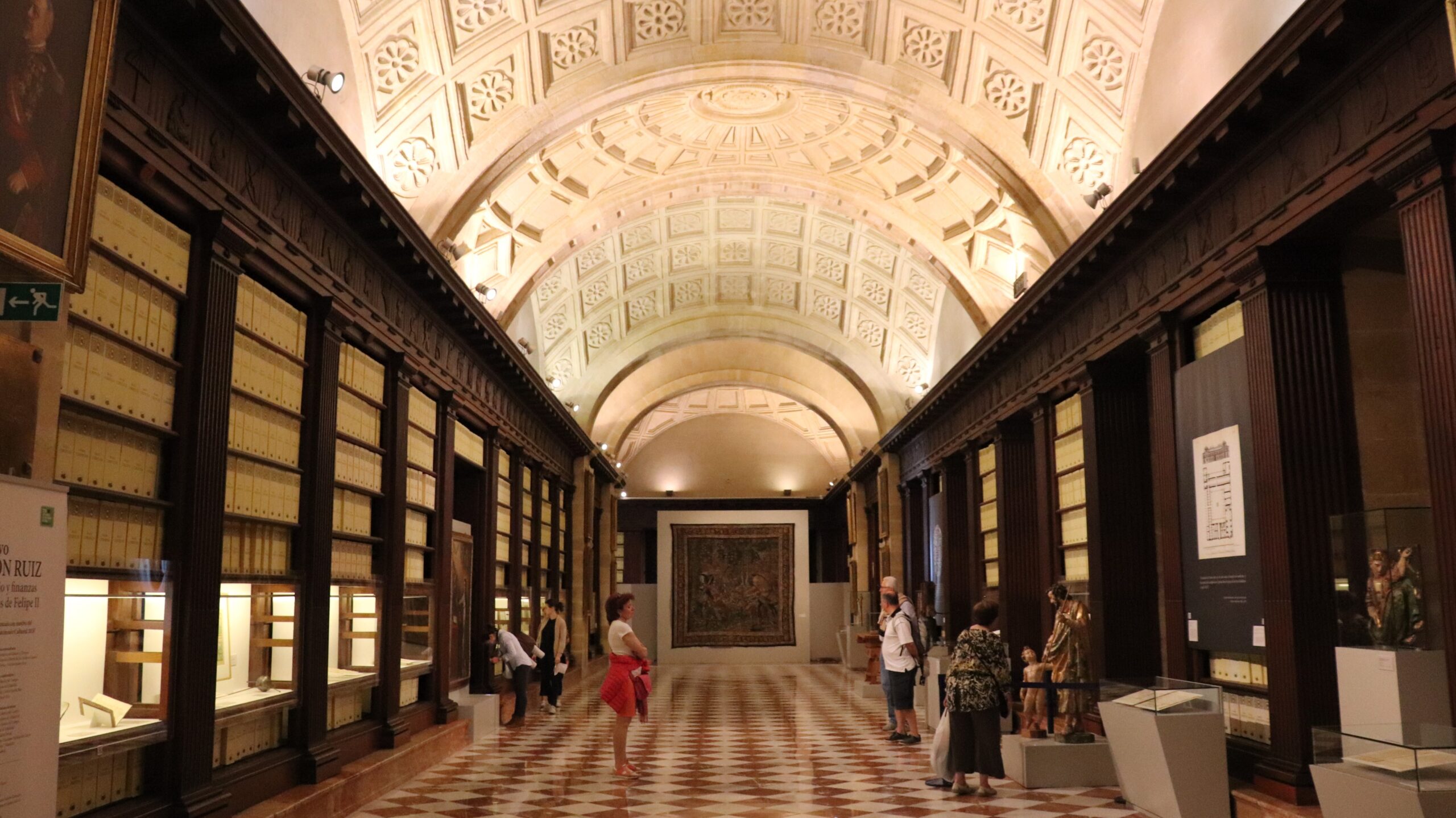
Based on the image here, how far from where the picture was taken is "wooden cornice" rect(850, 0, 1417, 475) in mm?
6414

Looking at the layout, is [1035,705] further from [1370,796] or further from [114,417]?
[114,417]

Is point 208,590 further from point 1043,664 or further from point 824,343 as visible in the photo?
point 824,343

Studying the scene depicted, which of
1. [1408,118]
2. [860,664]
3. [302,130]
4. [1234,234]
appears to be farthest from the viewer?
[860,664]

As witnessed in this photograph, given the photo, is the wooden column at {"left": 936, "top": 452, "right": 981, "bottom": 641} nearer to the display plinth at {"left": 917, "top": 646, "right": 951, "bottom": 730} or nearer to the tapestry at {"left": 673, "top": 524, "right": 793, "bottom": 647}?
the display plinth at {"left": 917, "top": 646, "right": 951, "bottom": 730}

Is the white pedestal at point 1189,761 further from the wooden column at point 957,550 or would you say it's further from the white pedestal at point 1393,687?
the wooden column at point 957,550

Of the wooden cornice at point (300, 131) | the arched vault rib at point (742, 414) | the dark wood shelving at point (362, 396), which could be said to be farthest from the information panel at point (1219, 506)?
the arched vault rib at point (742, 414)

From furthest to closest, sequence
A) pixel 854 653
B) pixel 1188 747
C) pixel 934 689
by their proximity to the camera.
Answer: pixel 854 653, pixel 934 689, pixel 1188 747

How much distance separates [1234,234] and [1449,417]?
9.08ft

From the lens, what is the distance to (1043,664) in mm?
9922

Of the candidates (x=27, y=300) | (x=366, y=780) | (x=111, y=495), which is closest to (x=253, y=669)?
(x=366, y=780)

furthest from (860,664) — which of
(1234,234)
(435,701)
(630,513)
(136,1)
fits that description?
(136,1)

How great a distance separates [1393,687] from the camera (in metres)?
6.12

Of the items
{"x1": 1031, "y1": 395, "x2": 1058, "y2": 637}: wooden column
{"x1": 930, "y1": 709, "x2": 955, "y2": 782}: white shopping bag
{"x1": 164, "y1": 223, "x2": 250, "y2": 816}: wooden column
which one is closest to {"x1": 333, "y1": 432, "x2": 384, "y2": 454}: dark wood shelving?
{"x1": 164, "y1": 223, "x2": 250, "y2": 816}: wooden column

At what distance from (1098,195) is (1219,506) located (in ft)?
12.9
